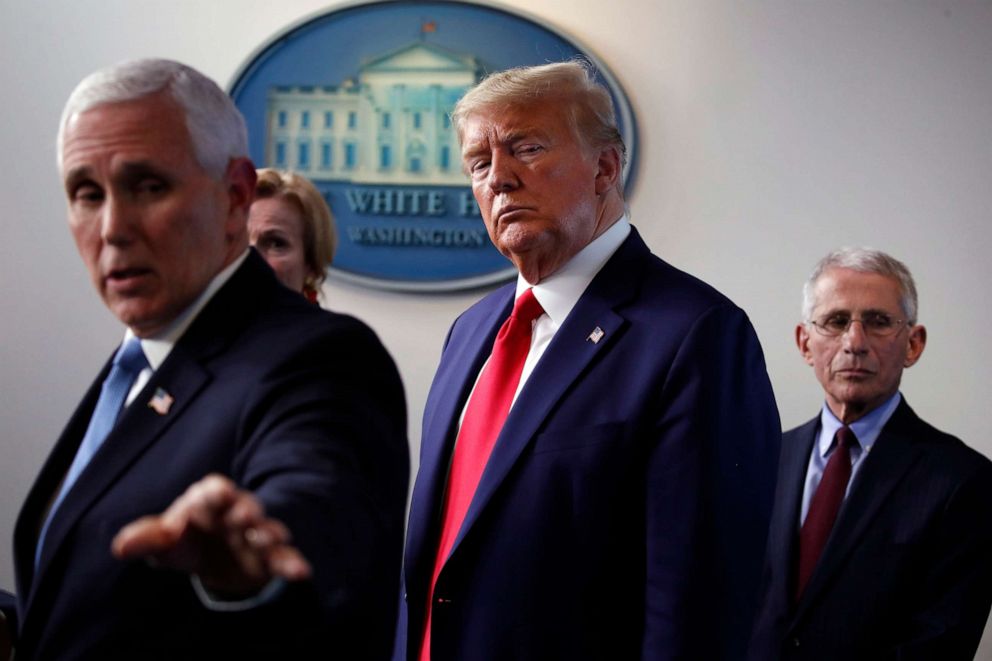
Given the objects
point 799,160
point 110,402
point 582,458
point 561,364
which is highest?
point 799,160

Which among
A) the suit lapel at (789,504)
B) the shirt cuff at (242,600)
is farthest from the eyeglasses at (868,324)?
the shirt cuff at (242,600)

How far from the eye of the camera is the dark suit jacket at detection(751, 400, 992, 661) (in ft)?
8.80

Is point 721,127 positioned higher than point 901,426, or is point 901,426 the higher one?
point 721,127

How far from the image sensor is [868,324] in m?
3.19

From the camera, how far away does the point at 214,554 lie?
0.92 meters

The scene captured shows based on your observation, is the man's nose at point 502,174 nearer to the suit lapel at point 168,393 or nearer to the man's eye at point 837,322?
the suit lapel at point 168,393

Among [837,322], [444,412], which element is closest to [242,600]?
[444,412]

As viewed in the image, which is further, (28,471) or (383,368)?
(28,471)

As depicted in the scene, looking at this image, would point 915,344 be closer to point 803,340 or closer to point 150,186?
point 803,340

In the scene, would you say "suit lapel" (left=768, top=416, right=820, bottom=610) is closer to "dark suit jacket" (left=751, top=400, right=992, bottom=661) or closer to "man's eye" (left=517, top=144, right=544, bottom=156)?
"dark suit jacket" (left=751, top=400, right=992, bottom=661)

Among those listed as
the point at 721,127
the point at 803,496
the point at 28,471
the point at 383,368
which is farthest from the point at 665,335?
the point at 28,471

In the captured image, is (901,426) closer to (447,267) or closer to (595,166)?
(595,166)

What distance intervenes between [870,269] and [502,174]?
1.39 meters

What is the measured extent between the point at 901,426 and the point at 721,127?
1.13 metres
